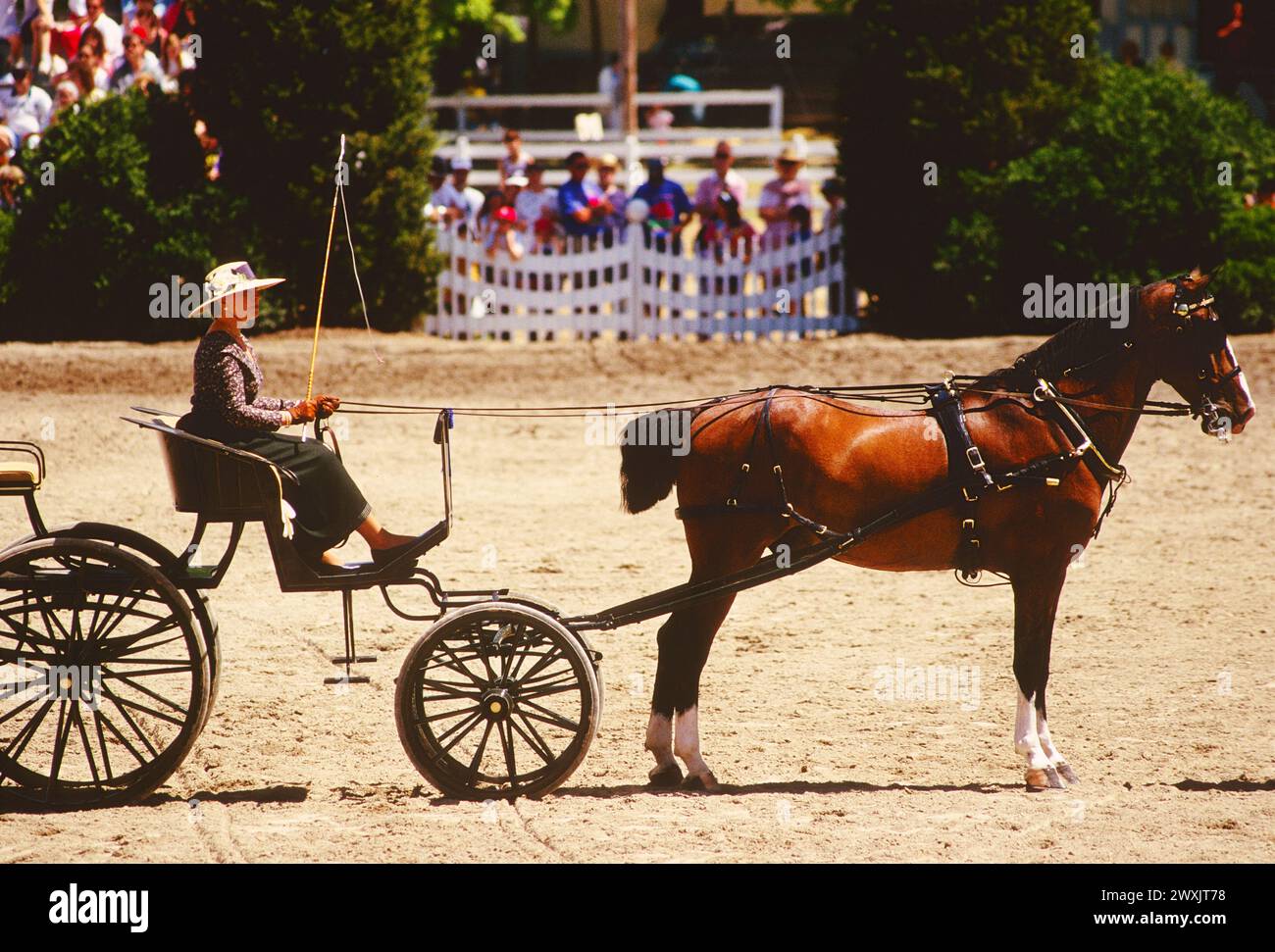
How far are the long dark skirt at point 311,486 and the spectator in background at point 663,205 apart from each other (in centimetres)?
1257

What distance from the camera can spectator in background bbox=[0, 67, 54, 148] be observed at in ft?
60.4

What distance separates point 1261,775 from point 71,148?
555 inches

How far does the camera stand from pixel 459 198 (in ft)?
61.9

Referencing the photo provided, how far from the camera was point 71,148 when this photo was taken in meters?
16.7

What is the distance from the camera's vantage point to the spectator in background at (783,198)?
18.3 m

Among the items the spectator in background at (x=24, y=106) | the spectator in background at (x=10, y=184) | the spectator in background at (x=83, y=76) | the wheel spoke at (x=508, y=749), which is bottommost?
the wheel spoke at (x=508, y=749)

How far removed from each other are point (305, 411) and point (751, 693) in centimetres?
Answer: 296

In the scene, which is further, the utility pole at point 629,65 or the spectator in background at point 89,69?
the utility pole at point 629,65

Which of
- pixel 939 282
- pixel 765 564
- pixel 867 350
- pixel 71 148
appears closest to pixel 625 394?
pixel 867 350

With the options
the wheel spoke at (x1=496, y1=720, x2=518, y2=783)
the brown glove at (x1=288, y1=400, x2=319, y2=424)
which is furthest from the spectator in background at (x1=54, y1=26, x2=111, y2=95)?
the wheel spoke at (x1=496, y1=720, x2=518, y2=783)

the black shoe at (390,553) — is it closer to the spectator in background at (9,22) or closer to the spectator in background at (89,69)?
the spectator in background at (89,69)

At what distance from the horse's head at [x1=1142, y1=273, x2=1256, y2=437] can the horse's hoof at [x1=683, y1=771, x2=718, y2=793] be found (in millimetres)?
2551

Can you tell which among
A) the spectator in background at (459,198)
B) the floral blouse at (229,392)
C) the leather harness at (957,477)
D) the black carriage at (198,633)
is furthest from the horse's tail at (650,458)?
the spectator in background at (459,198)

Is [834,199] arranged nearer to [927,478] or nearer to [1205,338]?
[1205,338]
